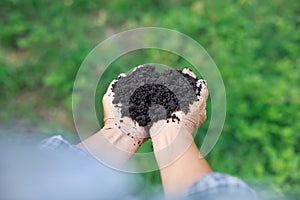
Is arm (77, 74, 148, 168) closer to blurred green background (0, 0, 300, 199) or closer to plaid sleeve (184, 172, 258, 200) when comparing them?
plaid sleeve (184, 172, 258, 200)

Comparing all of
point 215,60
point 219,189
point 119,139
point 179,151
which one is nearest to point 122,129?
point 119,139

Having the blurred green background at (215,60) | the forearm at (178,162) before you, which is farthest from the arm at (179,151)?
the blurred green background at (215,60)

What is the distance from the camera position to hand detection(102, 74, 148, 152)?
1.02 metres

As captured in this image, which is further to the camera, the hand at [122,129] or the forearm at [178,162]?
the hand at [122,129]

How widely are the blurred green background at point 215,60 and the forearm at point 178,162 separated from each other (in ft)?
2.26

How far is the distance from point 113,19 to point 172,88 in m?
0.97

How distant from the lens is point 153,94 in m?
1.13

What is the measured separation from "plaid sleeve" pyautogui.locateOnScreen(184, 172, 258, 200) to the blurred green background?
2.75ft

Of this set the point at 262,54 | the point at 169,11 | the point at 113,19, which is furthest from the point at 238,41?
the point at 113,19

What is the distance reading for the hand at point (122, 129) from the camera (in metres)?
1.02

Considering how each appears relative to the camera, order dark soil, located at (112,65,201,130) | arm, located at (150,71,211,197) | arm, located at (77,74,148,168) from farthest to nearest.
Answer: dark soil, located at (112,65,201,130)
arm, located at (77,74,148,168)
arm, located at (150,71,211,197)

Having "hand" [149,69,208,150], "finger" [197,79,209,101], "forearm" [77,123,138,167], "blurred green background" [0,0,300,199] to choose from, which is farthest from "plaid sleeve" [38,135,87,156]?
"blurred green background" [0,0,300,199]

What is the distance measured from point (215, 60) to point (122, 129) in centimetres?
89

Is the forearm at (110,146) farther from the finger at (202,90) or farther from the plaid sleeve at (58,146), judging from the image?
the finger at (202,90)
